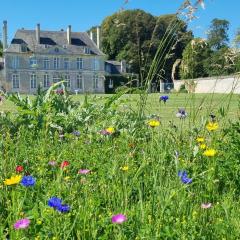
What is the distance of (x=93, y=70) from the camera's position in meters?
70.0

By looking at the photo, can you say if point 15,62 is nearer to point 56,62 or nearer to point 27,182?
point 56,62

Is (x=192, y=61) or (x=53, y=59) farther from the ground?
(x=53, y=59)

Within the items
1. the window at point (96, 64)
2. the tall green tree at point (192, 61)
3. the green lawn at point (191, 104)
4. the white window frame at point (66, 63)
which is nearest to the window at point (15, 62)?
the white window frame at point (66, 63)

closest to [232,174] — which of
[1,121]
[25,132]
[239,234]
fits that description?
[239,234]

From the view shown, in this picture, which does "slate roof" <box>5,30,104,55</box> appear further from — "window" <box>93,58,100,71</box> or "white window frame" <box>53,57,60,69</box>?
"white window frame" <box>53,57,60,69</box>

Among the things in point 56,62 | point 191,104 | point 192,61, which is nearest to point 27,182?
point 192,61

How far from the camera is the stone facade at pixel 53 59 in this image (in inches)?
2525

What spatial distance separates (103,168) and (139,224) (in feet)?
3.14

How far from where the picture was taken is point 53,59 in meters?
66.4

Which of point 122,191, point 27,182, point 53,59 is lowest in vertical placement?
point 122,191

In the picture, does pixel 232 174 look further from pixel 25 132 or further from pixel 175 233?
pixel 25 132

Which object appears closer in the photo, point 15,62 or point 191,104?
point 191,104

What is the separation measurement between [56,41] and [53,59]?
2.44 m

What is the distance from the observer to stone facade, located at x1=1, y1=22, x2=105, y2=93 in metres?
64.1
